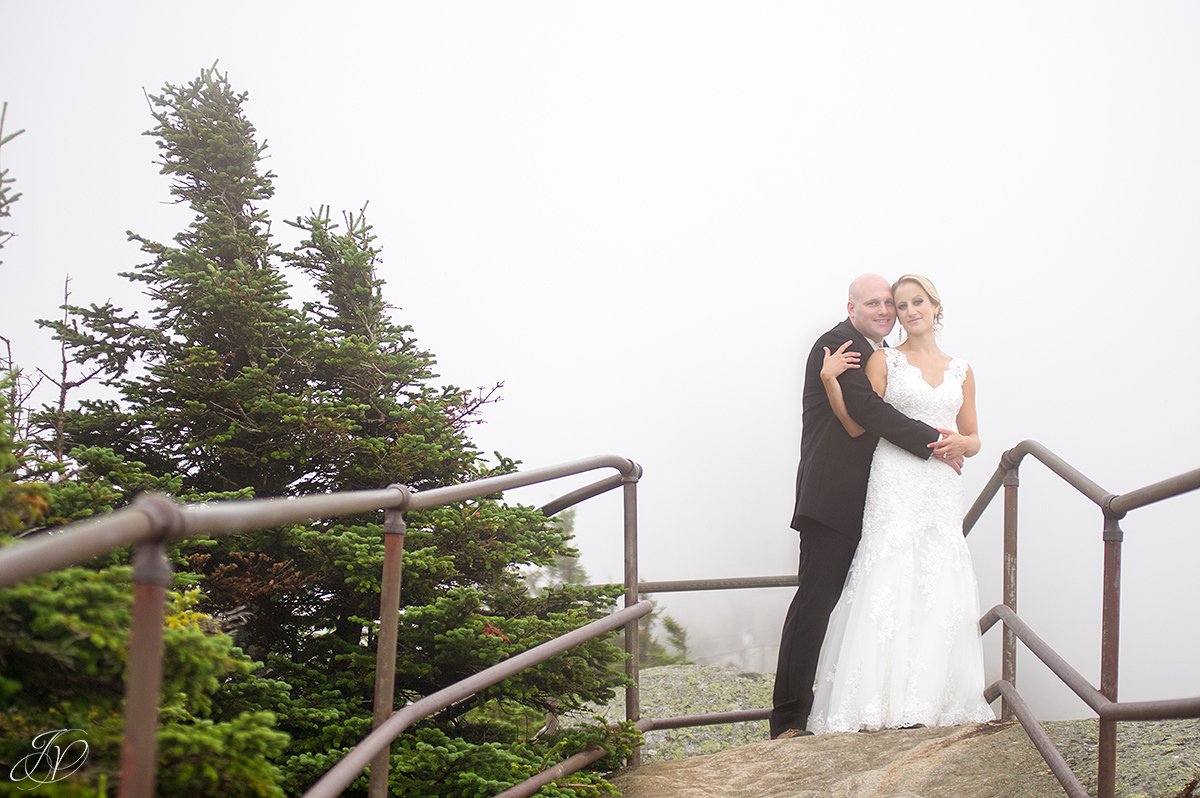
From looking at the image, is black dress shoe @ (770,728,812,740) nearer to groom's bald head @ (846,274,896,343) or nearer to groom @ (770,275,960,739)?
groom @ (770,275,960,739)

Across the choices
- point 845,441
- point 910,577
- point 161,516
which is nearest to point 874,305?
point 845,441

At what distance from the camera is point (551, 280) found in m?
7.49

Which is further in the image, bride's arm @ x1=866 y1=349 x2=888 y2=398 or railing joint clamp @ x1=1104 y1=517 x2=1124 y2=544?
bride's arm @ x1=866 y1=349 x2=888 y2=398

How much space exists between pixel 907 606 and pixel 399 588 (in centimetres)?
226

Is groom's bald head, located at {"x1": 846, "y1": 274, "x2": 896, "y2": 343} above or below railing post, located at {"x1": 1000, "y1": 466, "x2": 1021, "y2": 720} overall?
above

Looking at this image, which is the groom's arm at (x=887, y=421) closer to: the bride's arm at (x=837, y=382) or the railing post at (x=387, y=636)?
the bride's arm at (x=837, y=382)

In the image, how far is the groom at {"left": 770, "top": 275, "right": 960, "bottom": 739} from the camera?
3801 mm

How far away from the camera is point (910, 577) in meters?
3.72

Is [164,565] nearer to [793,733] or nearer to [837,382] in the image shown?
[793,733]

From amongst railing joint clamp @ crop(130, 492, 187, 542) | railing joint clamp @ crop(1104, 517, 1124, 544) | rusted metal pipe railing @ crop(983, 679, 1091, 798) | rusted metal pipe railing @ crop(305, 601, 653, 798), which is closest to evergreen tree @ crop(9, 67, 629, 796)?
rusted metal pipe railing @ crop(305, 601, 653, 798)

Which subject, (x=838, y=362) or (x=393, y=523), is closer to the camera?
(x=393, y=523)

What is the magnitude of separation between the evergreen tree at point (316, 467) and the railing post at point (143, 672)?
154 centimetres

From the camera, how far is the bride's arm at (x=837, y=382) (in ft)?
12.7

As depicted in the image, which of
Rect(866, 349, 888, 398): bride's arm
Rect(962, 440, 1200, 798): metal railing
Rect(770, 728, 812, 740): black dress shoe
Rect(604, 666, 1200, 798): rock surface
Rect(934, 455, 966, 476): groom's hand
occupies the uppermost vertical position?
Rect(866, 349, 888, 398): bride's arm
